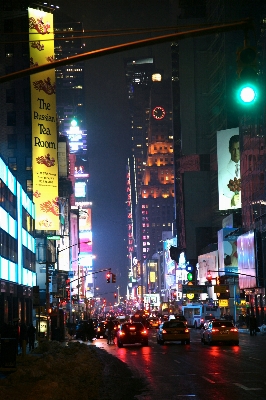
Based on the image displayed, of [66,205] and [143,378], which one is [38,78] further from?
[143,378]

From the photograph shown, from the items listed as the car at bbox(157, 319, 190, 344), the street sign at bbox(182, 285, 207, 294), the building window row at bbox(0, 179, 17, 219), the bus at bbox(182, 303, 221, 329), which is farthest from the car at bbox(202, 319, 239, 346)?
the street sign at bbox(182, 285, 207, 294)

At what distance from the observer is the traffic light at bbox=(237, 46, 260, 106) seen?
12977 mm

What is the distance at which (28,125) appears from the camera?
12225 centimetres

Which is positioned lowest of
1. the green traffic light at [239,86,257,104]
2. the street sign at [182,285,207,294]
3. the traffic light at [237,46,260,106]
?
the street sign at [182,285,207,294]

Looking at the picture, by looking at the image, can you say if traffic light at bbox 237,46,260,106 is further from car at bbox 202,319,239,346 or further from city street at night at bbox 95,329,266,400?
car at bbox 202,319,239,346

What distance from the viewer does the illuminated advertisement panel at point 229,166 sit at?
143500 millimetres

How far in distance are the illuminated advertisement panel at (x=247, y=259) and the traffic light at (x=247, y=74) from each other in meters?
83.3

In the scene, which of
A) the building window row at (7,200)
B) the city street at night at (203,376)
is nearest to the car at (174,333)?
the city street at night at (203,376)

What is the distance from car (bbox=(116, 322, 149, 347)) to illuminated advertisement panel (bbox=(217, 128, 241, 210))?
9432 cm

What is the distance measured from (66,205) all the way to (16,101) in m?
26.8

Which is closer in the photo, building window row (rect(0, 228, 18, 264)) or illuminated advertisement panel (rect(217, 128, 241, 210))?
building window row (rect(0, 228, 18, 264))

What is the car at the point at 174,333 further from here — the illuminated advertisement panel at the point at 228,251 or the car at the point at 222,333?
the illuminated advertisement panel at the point at 228,251

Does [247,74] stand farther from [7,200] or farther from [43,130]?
[43,130]

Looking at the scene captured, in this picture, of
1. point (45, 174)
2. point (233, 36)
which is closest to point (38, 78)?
point (45, 174)
